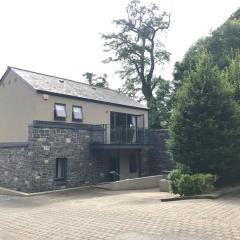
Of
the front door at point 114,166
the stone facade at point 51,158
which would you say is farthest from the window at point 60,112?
the front door at point 114,166

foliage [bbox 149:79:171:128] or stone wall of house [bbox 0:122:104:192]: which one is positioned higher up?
foliage [bbox 149:79:171:128]

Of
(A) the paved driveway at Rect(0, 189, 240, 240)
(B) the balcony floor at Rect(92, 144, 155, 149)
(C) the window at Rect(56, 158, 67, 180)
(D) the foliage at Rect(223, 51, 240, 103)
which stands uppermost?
(D) the foliage at Rect(223, 51, 240, 103)

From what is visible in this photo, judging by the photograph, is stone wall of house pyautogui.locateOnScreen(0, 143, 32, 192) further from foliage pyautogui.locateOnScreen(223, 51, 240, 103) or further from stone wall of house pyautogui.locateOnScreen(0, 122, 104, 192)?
foliage pyautogui.locateOnScreen(223, 51, 240, 103)

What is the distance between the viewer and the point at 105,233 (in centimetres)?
912

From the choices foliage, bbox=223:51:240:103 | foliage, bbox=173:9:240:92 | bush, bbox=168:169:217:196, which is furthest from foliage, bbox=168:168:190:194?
foliage, bbox=173:9:240:92

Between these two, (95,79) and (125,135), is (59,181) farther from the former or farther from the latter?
(95,79)

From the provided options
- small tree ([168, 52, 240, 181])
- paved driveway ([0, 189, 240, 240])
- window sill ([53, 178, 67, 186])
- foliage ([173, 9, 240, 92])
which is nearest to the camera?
paved driveway ([0, 189, 240, 240])

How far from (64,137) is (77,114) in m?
2.82

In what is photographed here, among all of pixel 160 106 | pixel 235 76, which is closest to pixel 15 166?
pixel 235 76

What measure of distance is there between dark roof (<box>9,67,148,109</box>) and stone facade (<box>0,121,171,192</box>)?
247cm

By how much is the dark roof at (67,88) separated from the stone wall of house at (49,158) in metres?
2.50

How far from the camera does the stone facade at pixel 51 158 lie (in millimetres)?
21469

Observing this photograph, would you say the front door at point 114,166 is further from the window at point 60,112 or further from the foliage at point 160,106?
the foliage at point 160,106

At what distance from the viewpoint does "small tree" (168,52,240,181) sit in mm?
17359
